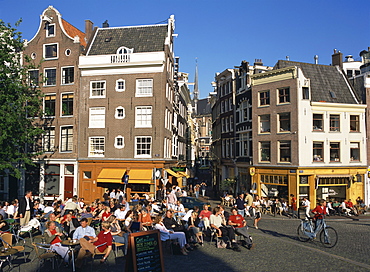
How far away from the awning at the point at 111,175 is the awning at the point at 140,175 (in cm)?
89

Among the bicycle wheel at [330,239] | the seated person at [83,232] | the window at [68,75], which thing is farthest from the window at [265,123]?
the seated person at [83,232]

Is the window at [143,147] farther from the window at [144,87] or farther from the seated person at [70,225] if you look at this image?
the seated person at [70,225]

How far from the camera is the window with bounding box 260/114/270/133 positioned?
32.0m

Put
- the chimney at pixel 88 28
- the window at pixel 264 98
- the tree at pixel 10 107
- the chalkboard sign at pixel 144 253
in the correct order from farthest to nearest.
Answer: the chimney at pixel 88 28
the window at pixel 264 98
the tree at pixel 10 107
the chalkboard sign at pixel 144 253

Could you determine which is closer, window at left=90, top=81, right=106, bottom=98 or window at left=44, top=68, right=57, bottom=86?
window at left=90, top=81, right=106, bottom=98

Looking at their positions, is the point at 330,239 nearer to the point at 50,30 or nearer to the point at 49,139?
the point at 49,139

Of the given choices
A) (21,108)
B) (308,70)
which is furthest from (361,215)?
(21,108)

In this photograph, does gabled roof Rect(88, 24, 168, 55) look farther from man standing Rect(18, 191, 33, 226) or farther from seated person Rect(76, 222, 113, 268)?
seated person Rect(76, 222, 113, 268)

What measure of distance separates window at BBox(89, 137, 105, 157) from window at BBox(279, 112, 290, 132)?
1687cm

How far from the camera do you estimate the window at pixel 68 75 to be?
106 ft

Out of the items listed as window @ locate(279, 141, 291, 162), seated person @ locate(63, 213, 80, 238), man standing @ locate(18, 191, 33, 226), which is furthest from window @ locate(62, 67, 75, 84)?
seated person @ locate(63, 213, 80, 238)

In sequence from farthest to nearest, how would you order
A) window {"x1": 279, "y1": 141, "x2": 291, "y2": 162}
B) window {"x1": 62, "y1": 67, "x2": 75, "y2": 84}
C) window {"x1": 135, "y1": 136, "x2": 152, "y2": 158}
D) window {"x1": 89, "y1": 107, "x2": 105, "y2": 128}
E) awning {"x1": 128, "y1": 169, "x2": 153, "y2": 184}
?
1. window {"x1": 62, "y1": 67, "x2": 75, "y2": 84}
2. window {"x1": 89, "y1": 107, "x2": 105, "y2": 128}
3. window {"x1": 135, "y1": 136, "x2": 152, "y2": 158}
4. window {"x1": 279, "y1": 141, "x2": 291, "y2": 162}
5. awning {"x1": 128, "y1": 169, "x2": 153, "y2": 184}

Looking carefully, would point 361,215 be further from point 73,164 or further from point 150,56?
point 73,164

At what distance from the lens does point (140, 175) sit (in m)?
29.6
